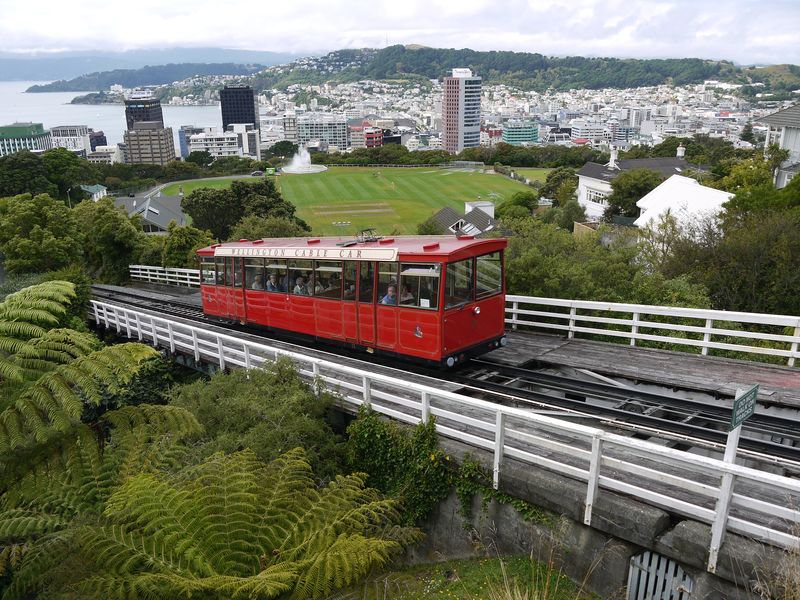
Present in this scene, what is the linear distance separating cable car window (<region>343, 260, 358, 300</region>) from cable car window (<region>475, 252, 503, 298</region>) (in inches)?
103

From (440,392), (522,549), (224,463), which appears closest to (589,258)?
(440,392)

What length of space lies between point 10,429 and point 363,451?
503cm

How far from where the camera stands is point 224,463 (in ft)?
25.1

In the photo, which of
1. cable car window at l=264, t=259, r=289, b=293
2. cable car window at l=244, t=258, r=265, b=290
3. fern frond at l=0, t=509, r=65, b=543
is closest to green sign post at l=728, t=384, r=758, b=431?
fern frond at l=0, t=509, r=65, b=543

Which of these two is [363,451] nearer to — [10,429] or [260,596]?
[260,596]

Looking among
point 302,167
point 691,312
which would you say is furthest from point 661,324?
point 302,167

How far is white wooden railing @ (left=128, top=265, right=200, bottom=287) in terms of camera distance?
3072 centimetres

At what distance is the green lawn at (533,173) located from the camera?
130 metres

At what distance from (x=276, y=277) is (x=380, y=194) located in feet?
332

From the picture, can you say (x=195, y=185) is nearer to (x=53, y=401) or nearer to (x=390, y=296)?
(x=390, y=296)

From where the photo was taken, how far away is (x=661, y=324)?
12633 millimetres

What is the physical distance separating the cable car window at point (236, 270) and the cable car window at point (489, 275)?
774 centimetres

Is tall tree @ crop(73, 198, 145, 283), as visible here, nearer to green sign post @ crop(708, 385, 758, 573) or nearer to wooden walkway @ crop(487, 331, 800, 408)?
wooden walkway @ crop(487, 331, 800, 408)

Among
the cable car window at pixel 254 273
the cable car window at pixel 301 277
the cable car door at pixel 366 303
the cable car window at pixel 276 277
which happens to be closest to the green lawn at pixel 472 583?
the cable car door at pixel 366 303
